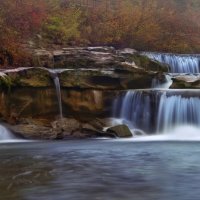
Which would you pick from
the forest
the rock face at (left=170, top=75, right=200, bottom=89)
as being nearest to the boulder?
the rock face at (left=170, top=75, right=200, bottom=89)

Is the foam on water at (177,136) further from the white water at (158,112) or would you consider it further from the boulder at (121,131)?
the boulder at (121,131)

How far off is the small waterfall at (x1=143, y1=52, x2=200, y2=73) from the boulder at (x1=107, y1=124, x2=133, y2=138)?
864cm

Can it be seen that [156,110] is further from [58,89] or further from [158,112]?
[58,89]

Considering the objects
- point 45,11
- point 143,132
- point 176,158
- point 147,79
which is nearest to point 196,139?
point 143,132

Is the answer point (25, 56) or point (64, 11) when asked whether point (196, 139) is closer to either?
point (25, 56)

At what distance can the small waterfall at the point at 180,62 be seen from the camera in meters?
26.2

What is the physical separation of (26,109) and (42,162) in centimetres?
828

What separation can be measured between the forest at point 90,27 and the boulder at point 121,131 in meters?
7.19

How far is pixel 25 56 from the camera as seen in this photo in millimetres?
23562

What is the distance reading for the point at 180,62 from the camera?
26.7 m

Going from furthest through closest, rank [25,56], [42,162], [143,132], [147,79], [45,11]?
[45,11] → [25,56] → [147,79] → [143,132] → [42,162]

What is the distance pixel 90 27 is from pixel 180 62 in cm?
998

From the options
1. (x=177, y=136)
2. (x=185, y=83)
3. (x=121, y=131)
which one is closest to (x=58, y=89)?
(x=121, y=131)

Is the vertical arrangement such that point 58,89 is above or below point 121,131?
above
